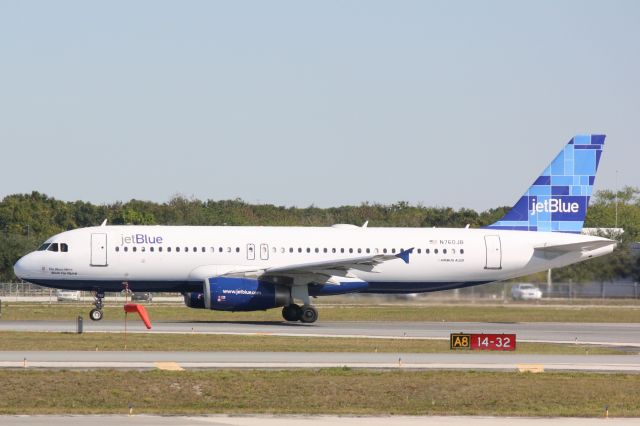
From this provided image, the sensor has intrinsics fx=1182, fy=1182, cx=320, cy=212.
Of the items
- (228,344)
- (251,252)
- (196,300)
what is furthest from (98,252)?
(228,344)

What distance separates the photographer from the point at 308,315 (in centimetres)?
4788

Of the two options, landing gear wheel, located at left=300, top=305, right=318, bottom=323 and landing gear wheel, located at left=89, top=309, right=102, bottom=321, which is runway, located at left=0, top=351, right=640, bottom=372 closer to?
landing gear wheel, located at left=300, top=305, right=318, bottom=323

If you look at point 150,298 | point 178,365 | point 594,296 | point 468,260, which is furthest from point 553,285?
point 178,365

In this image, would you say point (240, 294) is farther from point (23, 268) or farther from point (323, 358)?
point (323, 358)

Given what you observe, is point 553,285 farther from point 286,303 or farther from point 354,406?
point 354,406

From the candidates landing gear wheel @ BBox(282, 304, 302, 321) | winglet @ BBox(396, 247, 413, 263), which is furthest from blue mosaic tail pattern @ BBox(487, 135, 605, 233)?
landing gear wheel @ BBox(282, 304, 302, 321)

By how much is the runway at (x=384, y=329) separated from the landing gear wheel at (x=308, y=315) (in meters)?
0.34

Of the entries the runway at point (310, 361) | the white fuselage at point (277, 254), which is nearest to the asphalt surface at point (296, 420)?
the runway at point (310, 361)

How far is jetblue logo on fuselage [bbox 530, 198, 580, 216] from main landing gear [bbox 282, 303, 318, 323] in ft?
41.1

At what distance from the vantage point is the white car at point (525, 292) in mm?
64062

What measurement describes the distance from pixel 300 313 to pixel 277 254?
290cm

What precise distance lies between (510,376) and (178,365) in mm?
7986

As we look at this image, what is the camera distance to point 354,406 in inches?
928

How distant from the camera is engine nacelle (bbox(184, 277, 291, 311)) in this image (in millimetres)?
45875
